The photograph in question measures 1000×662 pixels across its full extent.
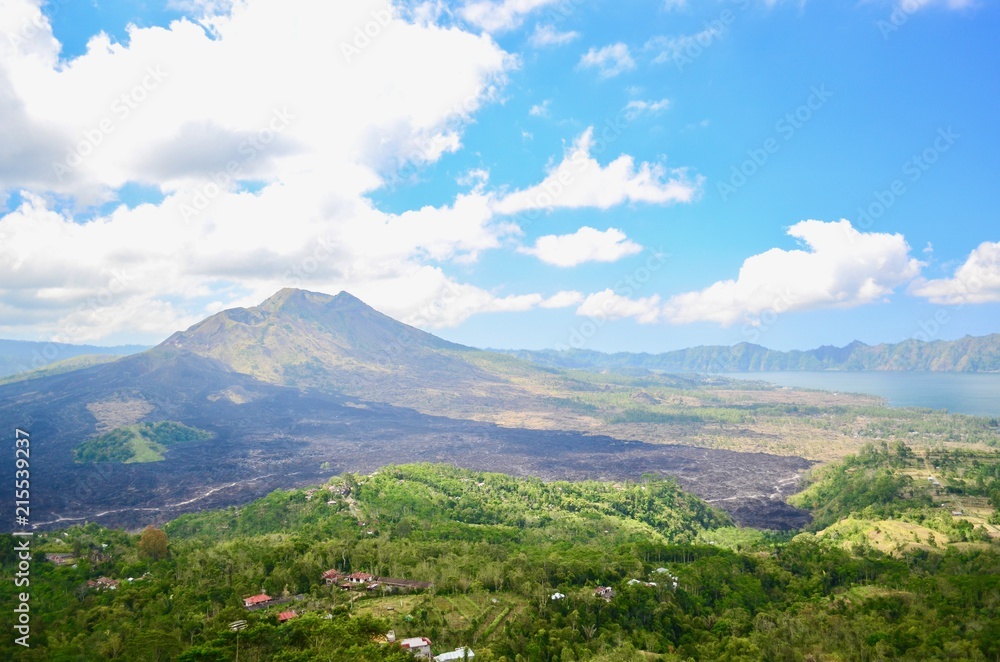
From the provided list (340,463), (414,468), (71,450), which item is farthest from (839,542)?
(71,450)

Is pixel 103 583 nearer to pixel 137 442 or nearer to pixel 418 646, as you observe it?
pixel 418 646

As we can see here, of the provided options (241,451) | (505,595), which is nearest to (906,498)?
(505,595)

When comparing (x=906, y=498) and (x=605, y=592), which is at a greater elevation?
(x=605, y=592)

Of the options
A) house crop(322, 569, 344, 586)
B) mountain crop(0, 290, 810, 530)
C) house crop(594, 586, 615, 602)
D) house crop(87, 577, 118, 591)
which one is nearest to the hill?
mountain crop(0, 290, 810, 530)

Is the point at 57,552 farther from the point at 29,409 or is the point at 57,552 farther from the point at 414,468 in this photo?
the point at 29,409

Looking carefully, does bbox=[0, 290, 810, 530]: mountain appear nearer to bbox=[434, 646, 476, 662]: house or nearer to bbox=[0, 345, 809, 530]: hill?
bbox=[0, 345, 809, 530]: hill
